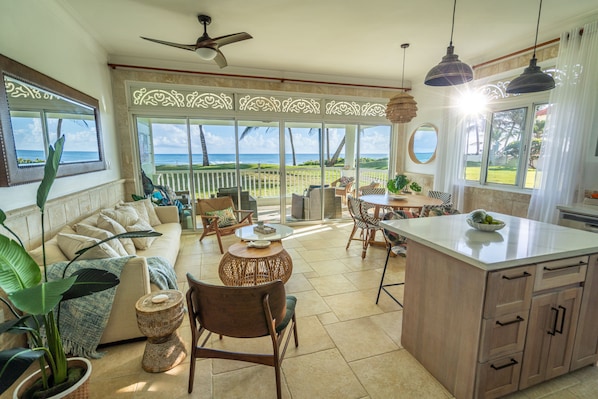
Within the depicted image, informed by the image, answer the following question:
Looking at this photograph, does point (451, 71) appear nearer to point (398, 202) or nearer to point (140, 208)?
point (398, 202)

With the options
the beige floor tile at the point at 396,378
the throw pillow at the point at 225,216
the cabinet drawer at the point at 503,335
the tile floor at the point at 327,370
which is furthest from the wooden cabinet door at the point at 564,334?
the throw pillow at the point at 225,216

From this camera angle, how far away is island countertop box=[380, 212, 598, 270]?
4.65 feet

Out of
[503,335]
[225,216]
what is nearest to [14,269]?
[503,335]

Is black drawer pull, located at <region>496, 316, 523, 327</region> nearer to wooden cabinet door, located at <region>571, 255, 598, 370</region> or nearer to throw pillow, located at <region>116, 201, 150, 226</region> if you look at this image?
wooden cabinet door, located at <region>571, 255, 598, 370</region>

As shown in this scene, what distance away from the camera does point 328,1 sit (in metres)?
2.72

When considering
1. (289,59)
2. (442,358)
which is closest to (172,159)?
(289,59)

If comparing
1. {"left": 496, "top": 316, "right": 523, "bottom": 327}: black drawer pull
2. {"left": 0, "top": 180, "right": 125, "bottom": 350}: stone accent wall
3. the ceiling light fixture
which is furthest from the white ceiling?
{"left": 496, "top": 316, "right": 523, "bottom": 327}: black drawer pull

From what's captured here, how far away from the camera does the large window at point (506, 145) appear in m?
3.79

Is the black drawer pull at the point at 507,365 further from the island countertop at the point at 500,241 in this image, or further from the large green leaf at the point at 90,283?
the large green leaf at the point at 90,283

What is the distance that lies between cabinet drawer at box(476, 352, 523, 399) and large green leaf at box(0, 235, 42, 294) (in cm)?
226

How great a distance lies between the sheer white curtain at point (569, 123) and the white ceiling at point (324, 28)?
0.31 meters

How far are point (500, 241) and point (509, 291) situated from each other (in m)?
0.36

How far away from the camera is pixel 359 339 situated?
213 centimetres

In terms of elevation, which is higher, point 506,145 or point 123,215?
point 506,145
